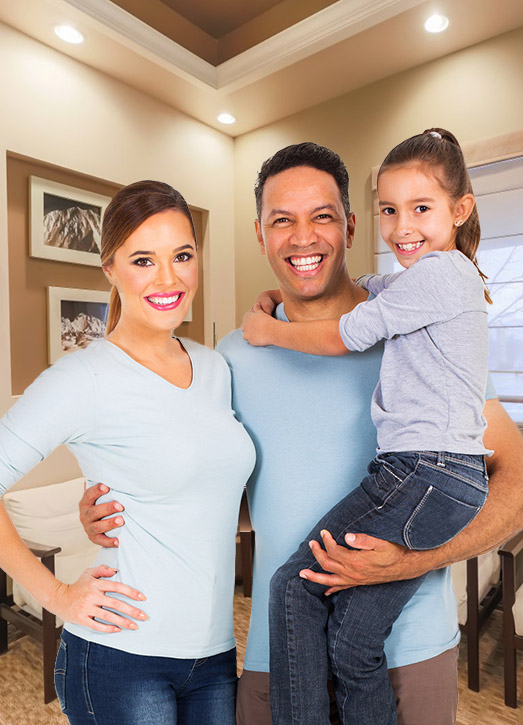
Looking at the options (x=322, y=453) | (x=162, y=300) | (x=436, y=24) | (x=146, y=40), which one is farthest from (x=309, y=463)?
(x=146, y=40)

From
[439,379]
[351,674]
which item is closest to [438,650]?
[351,674]

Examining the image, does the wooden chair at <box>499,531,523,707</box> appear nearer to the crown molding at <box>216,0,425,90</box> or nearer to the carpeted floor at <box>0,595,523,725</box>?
the carpeted floor at <box>0,595,523,725</box>

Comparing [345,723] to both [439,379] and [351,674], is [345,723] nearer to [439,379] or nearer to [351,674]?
[351,674]

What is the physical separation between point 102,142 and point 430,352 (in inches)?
115

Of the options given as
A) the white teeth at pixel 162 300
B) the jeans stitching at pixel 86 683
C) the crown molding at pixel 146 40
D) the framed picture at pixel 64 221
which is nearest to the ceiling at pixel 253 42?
the crown molding at pixel 146 40

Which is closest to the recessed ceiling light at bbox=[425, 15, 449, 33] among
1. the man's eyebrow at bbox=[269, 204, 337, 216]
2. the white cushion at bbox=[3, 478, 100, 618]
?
the man's eyebrow at bbox=[269, 204, 337, 216]

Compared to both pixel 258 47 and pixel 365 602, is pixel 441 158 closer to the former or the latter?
pixel 365 602

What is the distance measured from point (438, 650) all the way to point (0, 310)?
8.47 feet

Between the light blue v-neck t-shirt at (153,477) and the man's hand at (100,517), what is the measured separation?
2 centimetres

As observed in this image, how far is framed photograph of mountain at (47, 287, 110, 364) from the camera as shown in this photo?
9.89 feet

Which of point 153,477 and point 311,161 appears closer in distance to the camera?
point 153,477

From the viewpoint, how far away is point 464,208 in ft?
3.79

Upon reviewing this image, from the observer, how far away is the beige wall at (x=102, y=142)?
2768 mm

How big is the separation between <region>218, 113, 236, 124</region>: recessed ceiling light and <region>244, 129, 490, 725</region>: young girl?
3.27 metres
